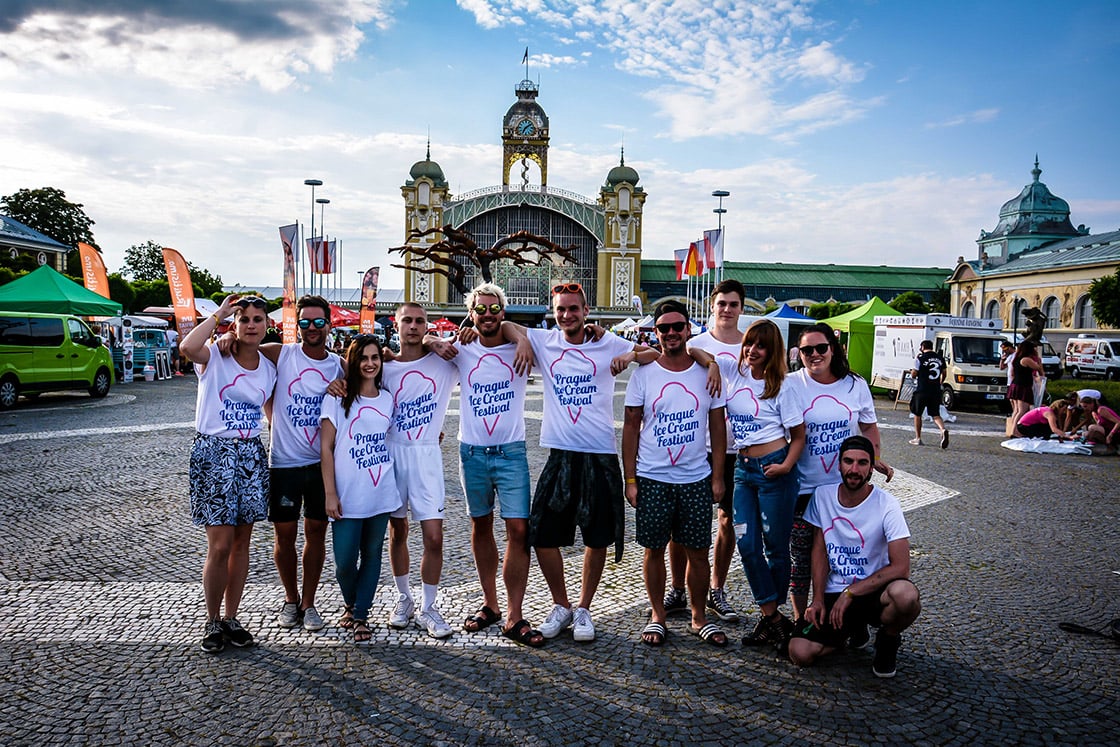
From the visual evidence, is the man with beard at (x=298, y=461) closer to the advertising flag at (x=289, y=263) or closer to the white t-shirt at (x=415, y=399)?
the white t-shirt at (x=415, y=399)

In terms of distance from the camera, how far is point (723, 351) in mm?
4578

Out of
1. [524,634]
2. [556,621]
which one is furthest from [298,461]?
[556,621]

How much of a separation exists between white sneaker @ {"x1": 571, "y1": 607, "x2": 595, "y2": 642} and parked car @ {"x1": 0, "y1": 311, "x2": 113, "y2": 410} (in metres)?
14.7

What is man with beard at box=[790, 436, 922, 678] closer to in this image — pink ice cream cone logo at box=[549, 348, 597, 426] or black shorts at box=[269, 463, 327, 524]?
pink ice cream cone logo at box=[549, 348, 597, 426]

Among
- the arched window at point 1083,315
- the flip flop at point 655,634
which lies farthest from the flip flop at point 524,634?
the arched window at point 1083,315

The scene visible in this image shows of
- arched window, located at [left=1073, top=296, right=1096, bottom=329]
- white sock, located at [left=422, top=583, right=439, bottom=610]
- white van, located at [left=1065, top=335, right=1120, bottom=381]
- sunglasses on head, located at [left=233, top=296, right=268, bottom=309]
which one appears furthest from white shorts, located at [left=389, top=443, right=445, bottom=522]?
arched window, located at [left=1073, top=296, right=1096, bottom=329]

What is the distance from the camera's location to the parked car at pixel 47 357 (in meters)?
14.3

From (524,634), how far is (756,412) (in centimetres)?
173

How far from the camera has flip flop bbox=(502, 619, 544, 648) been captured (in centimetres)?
388

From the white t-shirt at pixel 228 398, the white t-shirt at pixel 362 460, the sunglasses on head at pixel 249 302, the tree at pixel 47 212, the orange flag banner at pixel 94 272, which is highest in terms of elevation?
the tree at pixel 47 212

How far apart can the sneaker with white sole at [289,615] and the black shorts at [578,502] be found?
1.41m

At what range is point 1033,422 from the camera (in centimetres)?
1166

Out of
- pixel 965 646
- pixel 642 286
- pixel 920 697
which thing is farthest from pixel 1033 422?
pixel 642 286

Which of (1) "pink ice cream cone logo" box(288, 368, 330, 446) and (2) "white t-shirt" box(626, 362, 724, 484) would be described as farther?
(1) "pink ice cream cone logo" box(288, 368, 330, 446)
